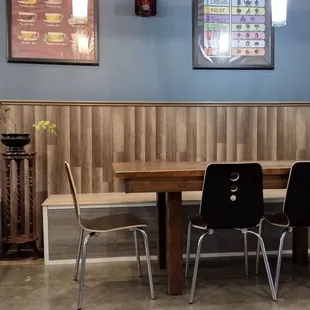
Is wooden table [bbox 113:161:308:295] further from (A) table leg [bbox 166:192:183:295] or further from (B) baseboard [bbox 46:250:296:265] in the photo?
(B) baseboard [bbox 46:250:296:265]

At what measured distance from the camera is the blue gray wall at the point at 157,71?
3701 millimetres

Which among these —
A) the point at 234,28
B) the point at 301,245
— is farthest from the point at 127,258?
the point at 234,28

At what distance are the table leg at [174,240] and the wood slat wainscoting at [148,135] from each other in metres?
1.36

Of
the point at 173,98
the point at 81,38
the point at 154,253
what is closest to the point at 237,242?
the point at 154,253

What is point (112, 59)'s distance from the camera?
3.79 metres

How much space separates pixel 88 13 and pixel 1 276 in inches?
93.0

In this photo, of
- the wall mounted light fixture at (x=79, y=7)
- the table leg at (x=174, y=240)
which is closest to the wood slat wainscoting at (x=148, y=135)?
the wall mounted light fixture at (x=79, y=7)

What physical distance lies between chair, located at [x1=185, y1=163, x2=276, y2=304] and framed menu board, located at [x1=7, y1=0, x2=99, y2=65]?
1.96 m

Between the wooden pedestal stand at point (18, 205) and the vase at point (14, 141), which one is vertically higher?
the vase at point (14, 141)

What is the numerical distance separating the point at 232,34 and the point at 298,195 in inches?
79.6

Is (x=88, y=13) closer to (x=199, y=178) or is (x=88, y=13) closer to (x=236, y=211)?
(x=199, y=178)

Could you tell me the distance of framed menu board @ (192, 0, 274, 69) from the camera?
3.85 meters

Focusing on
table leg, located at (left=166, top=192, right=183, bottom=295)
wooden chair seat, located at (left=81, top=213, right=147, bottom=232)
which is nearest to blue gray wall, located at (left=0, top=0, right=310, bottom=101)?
wooden chair seat, located at (left=81, top=213, right=147, bottom=232)

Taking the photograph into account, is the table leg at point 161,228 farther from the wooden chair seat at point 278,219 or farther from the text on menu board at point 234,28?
the text on menu board at point 234,28
